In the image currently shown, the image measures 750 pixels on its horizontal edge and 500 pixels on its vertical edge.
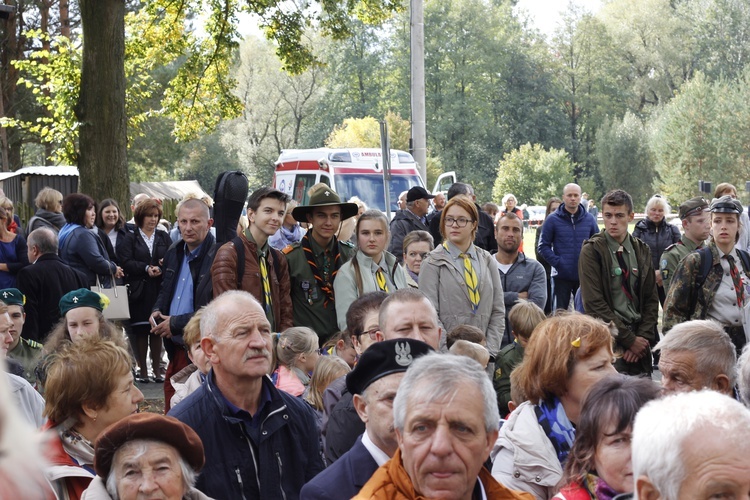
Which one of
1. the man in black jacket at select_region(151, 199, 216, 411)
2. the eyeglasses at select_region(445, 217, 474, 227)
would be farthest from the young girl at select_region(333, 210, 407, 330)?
the man in black jacket at select_region(151, 199, 216, 411)

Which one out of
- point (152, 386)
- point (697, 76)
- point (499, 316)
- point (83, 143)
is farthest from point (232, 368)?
point (697, 76)

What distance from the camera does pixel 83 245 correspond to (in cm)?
1049

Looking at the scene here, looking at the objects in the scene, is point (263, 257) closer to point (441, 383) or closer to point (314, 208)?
point (314, 208)

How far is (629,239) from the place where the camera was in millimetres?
8914

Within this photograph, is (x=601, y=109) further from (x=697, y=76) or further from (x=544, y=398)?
(x=544, y=398)

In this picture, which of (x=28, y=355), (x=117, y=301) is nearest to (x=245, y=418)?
(x=28, y=355)

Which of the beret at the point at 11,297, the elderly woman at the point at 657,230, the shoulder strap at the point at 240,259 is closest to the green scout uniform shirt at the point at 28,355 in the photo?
the beret at the point at 11,297

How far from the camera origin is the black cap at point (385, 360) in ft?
12.2

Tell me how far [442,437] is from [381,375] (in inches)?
28.9

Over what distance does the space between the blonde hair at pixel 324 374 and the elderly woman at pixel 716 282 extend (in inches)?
132

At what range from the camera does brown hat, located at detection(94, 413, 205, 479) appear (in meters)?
3.48

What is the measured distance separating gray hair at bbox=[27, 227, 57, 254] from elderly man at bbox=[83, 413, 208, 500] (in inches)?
240

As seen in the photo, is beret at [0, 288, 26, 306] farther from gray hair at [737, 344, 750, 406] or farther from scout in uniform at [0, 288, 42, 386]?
gray hair at [737, 344, 750, 406]

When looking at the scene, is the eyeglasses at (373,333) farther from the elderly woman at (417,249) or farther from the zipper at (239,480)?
the elderly woman at (417,249)
